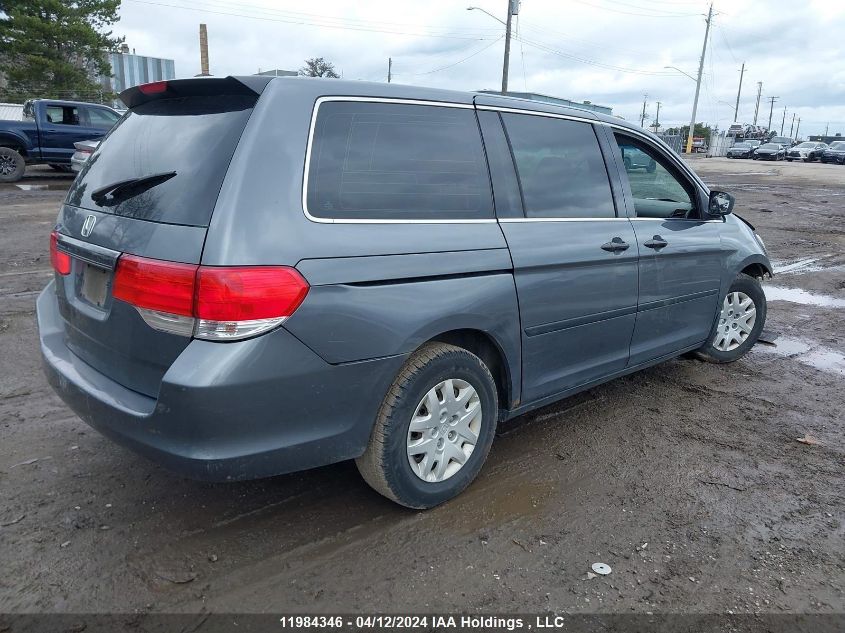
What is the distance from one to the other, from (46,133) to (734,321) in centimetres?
1737

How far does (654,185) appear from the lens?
4.37 metres

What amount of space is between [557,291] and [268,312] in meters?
1.58

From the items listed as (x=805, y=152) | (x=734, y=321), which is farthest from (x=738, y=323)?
(x=805, y=152)

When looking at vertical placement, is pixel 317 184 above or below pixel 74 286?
above

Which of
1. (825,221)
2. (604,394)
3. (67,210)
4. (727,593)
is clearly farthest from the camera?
(825,221)

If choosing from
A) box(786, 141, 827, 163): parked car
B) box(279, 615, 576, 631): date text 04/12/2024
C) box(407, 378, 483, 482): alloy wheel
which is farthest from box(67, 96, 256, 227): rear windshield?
box(786, 141, 827, 163): parked car

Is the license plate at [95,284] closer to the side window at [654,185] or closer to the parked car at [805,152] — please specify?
the side window at [654,185]

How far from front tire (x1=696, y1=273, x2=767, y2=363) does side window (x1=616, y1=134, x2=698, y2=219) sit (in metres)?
0.86

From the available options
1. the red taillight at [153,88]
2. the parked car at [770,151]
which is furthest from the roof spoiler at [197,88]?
the parked car at [770,151]

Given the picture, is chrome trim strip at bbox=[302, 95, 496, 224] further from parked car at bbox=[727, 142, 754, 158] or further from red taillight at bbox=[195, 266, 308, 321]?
parked car at bbox=[727, 142, 754, 158]

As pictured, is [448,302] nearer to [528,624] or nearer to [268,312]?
[268,312]

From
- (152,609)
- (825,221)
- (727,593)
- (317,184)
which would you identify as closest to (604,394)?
(727,593)

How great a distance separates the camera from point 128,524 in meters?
2.94

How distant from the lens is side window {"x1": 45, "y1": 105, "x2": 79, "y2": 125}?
16.9 metres
